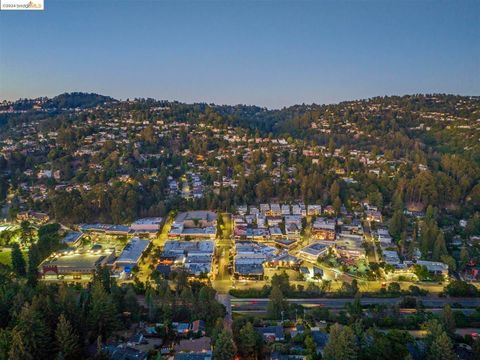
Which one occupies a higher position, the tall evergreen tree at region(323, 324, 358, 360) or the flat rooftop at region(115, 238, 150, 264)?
the tall evergreen tree at region(323, 324, 358, 360)

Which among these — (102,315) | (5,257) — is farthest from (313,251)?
(5,257)

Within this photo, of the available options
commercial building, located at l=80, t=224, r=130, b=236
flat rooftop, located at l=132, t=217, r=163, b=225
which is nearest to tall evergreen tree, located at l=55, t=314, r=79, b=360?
commercial building, located at l=80, t=224, r=130, b=236

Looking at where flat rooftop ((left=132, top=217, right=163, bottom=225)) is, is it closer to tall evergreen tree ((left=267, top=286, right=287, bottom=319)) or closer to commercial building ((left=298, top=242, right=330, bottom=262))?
commercial building ((left=298, top=242, right=330, bottom=262))

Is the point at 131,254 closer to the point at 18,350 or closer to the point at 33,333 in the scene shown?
the point at 33,333

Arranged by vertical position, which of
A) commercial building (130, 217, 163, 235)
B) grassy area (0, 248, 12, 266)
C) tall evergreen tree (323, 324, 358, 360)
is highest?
tall evergreen tree (323, 324, 358, 360)

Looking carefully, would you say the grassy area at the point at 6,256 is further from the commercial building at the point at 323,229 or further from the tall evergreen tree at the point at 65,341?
the commercial building at the point at 323,229

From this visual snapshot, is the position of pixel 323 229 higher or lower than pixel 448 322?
lower

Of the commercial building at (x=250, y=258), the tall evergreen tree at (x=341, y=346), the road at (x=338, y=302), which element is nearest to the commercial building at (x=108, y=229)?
the commercial building at (x=250, y=258)

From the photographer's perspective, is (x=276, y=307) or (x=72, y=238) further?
(x=72, y=238)
